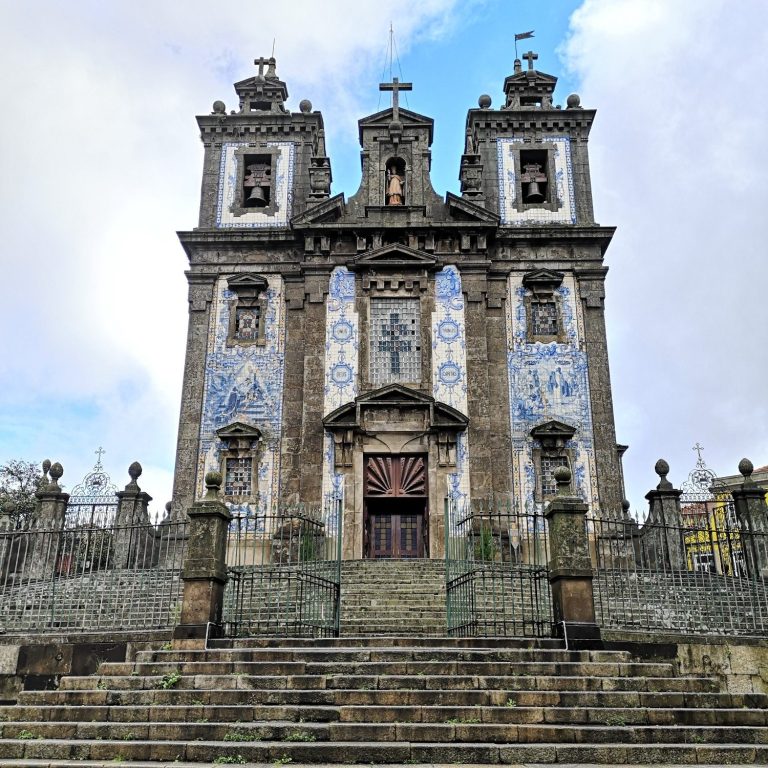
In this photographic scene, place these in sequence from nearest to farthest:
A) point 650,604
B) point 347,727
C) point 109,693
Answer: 1. point 347,727
2. point 109,693
3. point 650,604

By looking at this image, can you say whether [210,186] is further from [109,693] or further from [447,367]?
[109,693]

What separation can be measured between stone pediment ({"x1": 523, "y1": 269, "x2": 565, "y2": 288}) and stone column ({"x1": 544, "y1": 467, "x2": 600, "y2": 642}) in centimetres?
1131

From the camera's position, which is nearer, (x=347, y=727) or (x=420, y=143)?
(x=347, y=727)

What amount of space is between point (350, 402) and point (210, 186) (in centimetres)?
828

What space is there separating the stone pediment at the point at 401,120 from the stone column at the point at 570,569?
15.0 m

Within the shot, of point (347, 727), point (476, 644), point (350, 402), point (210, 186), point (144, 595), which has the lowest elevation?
point (347, 727)

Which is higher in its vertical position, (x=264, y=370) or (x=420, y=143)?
(x=420, y=143)

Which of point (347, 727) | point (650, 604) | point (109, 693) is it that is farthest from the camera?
point (650, 604)

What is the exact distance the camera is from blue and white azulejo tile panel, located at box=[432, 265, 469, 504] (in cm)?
2033

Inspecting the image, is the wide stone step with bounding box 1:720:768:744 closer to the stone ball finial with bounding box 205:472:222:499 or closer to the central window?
the stone ball finial with bounding box 205:472:222:499

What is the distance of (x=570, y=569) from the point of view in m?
11.3

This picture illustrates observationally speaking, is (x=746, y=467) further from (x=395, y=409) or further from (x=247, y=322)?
(x=247, y=322)

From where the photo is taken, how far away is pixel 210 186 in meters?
24.1

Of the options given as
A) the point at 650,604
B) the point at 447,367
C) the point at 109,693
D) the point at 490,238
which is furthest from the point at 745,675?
the point at 490,238
